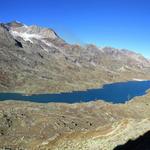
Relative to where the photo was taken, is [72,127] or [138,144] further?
[72,127]

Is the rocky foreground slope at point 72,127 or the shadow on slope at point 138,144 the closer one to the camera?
the shadow on slope at point 138,144

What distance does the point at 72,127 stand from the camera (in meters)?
124

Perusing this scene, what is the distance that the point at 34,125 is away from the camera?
11962cm

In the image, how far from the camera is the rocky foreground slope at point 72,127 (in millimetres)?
59688

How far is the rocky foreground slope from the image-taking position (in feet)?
196

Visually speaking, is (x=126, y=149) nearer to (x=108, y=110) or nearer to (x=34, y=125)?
(x=34, y=125)

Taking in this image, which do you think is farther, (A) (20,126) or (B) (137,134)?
(A) (20,126)

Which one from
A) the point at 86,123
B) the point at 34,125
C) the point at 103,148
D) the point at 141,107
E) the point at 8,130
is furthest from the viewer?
the point at 141,107

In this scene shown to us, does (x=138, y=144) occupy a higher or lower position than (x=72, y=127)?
higher

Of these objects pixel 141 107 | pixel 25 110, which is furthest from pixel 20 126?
pixel 141 107

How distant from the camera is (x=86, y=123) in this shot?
440ft

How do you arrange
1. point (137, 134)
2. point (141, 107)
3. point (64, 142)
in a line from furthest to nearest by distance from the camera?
point (141, 107)
point (64, 142)
point (137, 134)

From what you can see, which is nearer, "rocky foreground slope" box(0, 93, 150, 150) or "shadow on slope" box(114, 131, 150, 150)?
"shadow on slope" box(114, 131, 150, 150)

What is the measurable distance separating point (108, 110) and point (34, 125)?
191ft
